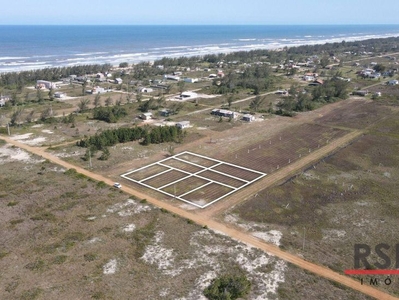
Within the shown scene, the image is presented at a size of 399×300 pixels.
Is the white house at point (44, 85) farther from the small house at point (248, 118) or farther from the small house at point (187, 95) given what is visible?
the small house at point (248, 118)

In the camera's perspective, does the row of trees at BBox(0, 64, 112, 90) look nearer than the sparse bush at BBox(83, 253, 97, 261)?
No

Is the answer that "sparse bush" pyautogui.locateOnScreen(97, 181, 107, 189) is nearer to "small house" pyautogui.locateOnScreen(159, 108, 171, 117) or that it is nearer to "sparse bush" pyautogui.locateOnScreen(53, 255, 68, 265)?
"sparse bush" pyautogui.locateOnScreen(53, 255, 68, 265)

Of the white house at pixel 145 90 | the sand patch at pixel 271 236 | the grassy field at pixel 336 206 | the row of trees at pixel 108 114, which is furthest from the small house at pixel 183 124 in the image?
the sand patch at pixel 271 236

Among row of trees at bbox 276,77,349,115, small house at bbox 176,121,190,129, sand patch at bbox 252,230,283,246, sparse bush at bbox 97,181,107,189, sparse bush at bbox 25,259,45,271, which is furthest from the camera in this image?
row of trees at bbox 276,77,349,115

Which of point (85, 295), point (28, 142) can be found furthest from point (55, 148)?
point (85, 295)

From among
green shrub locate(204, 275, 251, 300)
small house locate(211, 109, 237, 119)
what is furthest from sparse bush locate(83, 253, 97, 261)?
small house locate(211, 109, 237, 119)

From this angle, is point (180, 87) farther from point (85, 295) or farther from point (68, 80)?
point (85, 295)

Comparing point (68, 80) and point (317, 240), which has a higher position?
point (68, 80)

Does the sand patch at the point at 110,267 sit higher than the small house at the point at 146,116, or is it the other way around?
the small house at the point at 146,116
